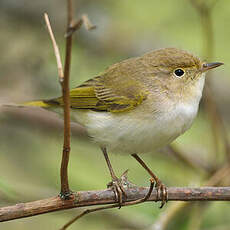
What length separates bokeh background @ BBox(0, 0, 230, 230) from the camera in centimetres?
417

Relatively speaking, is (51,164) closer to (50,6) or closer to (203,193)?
(50,6)

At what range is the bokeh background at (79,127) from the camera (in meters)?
4.17

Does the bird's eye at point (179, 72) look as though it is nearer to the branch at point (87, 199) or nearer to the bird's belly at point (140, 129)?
the bird's belly at point (140, 129)

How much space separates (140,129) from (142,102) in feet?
0.91

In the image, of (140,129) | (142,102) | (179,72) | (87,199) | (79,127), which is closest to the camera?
(87,199)

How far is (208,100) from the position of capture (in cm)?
435

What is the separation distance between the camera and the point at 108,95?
12.0 ft

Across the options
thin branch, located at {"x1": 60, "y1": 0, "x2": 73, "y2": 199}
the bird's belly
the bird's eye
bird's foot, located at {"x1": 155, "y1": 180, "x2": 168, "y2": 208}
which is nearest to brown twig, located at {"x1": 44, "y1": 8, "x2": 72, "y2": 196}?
thin branch, located at {"x1": 60, "y1": 0, "x2": 73, "y2": 199}

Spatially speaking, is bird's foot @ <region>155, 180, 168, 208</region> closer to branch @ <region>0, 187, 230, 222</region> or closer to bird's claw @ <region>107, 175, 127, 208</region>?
branch @ <region>0, 187, 230, 222</region>

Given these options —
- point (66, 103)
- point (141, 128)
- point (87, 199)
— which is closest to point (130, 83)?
point (141, 128)

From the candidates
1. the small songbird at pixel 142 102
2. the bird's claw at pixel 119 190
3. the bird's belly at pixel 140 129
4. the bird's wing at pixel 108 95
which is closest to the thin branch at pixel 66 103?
the bird's claw at pixel 119 190

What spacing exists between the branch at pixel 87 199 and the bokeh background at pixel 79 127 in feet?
2.73

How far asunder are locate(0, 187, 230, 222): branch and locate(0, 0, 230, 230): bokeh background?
0.83 m

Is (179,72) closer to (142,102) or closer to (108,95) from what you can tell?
(142,102)
